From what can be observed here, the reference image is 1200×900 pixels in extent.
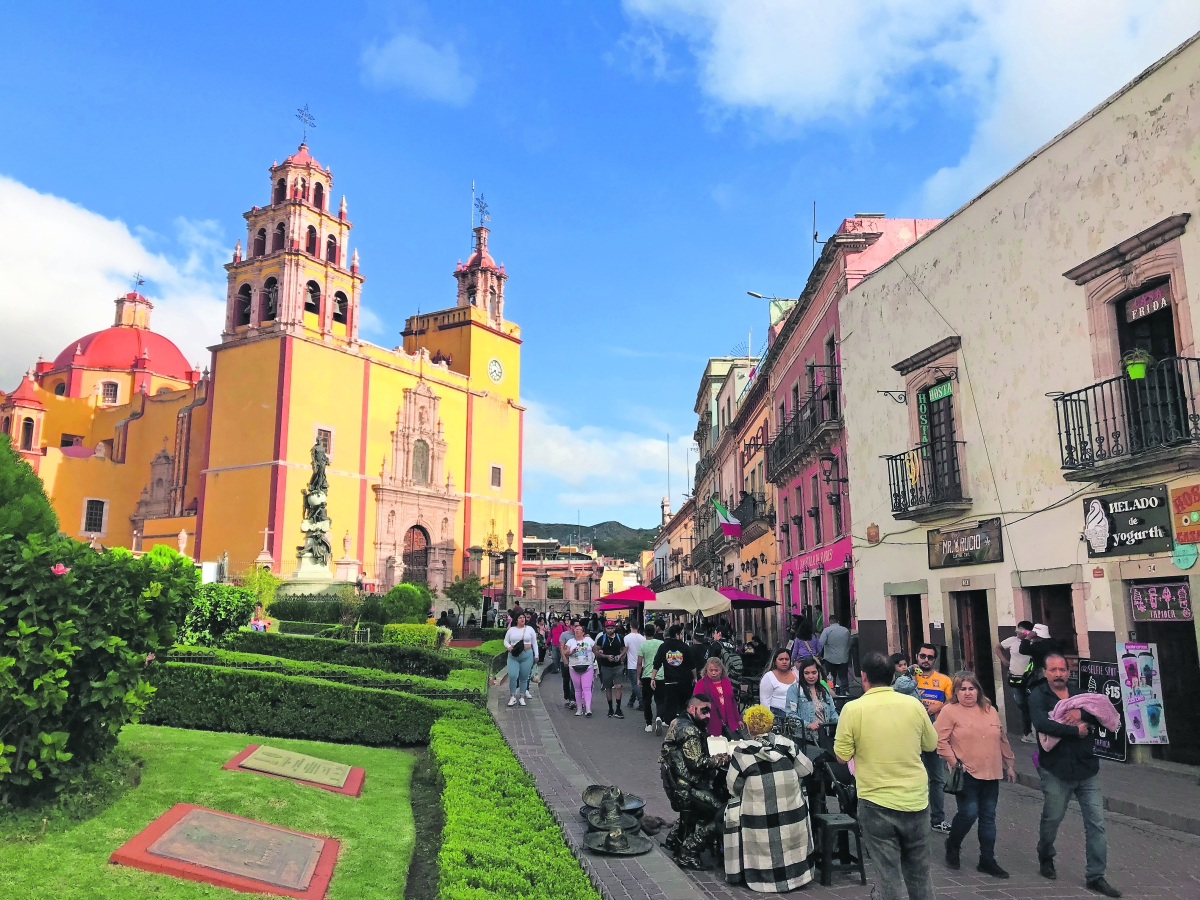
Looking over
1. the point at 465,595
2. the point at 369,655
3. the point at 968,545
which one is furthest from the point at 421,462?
the point at 968,545

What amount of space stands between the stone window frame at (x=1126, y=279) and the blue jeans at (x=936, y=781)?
558cm

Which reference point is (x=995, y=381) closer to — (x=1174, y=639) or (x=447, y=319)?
(x=1174, y=639)

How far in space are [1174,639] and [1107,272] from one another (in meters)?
4.40

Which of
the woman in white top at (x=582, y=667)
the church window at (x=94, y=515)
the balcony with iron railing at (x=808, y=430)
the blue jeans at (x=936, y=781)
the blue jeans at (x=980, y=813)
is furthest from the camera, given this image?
the church window at (x=94, y=515)

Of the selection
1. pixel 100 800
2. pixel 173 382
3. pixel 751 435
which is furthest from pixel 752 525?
pixel 173 382

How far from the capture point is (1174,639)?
9742 millimetres

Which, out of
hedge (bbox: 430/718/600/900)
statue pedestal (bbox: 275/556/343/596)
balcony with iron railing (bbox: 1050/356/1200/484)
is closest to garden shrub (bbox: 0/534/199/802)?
hedge (bbox: 430/718/600/900)

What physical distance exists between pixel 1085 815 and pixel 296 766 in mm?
6026

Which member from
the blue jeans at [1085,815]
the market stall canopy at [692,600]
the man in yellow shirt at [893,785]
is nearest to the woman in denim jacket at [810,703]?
the blue jeans at [1085,815]

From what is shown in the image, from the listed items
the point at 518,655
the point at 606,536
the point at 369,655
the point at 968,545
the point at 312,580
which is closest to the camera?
the point at 968,545

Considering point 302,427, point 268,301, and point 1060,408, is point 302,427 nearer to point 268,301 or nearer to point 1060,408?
point 268,301

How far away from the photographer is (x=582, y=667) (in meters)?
14.5

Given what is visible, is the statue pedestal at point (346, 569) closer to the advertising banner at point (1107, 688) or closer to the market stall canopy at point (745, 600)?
the market stall canopy at point (745, 600)

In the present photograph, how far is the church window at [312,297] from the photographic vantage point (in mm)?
44969
